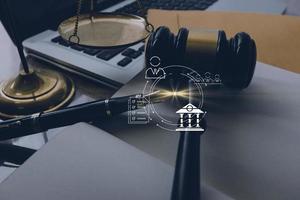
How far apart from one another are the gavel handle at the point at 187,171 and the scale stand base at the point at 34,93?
20cm

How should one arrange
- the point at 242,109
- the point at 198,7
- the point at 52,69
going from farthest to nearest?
the point at 198,7, the point at 52,69, the point at 242,109

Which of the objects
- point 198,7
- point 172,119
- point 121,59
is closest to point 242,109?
point 172,119

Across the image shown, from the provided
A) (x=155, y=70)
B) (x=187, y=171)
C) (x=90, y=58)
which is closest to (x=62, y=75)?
(x=90, y=58)

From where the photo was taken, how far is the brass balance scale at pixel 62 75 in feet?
1.40

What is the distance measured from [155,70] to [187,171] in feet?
0.57

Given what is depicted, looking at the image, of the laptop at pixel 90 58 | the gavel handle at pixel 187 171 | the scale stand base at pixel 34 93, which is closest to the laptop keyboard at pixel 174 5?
the laptop at pixel 90 58

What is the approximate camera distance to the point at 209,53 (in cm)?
40

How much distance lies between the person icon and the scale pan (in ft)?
0.12

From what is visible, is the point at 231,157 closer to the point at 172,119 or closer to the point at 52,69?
the point at 172,119

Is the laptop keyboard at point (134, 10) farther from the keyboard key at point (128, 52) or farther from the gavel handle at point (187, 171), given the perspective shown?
the gavel handle at point (187, 171)

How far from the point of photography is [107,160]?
31 centimetres

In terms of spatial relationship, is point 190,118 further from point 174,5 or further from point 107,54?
point 174,5

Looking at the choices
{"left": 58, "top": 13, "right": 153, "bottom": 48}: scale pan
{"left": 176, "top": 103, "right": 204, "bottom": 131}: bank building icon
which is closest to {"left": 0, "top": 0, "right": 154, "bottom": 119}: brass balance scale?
{"left": 58, "top": 13, "right": 153, "bottom": 48}: scale pan

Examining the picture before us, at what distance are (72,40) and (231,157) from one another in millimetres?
235
